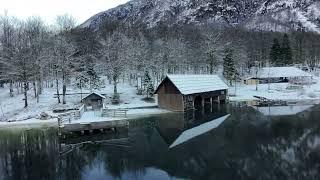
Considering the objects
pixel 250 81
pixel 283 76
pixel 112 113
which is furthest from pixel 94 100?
pixel 283 76

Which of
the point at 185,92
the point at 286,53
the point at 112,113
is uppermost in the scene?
the point at 286,53

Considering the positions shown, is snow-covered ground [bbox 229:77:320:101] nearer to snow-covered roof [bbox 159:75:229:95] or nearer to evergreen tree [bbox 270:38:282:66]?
snow-covered roof [bbox 159:75:229:95]

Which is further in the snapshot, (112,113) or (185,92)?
(185,92)

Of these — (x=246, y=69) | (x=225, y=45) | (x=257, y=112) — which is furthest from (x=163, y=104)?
(x=246, y=69)

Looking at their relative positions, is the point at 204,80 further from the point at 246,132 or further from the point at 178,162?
the point at 178,162

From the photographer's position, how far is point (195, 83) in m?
56.0

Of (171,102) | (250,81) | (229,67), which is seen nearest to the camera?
(171,102)

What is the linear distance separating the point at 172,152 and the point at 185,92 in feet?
77.9

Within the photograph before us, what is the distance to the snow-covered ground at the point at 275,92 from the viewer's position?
6662 cm

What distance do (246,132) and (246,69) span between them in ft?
222

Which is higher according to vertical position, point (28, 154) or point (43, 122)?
point (43, 122)

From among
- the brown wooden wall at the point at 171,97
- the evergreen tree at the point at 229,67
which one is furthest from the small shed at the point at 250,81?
the brown wooden wall at the point at 171,97

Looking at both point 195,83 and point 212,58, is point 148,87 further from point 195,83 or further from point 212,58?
point 212,58

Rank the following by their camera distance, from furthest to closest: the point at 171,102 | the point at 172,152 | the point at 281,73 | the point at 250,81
→ the point at 281,73 < the point at 250,81 < the point at 171,102 < the point at 172,152
